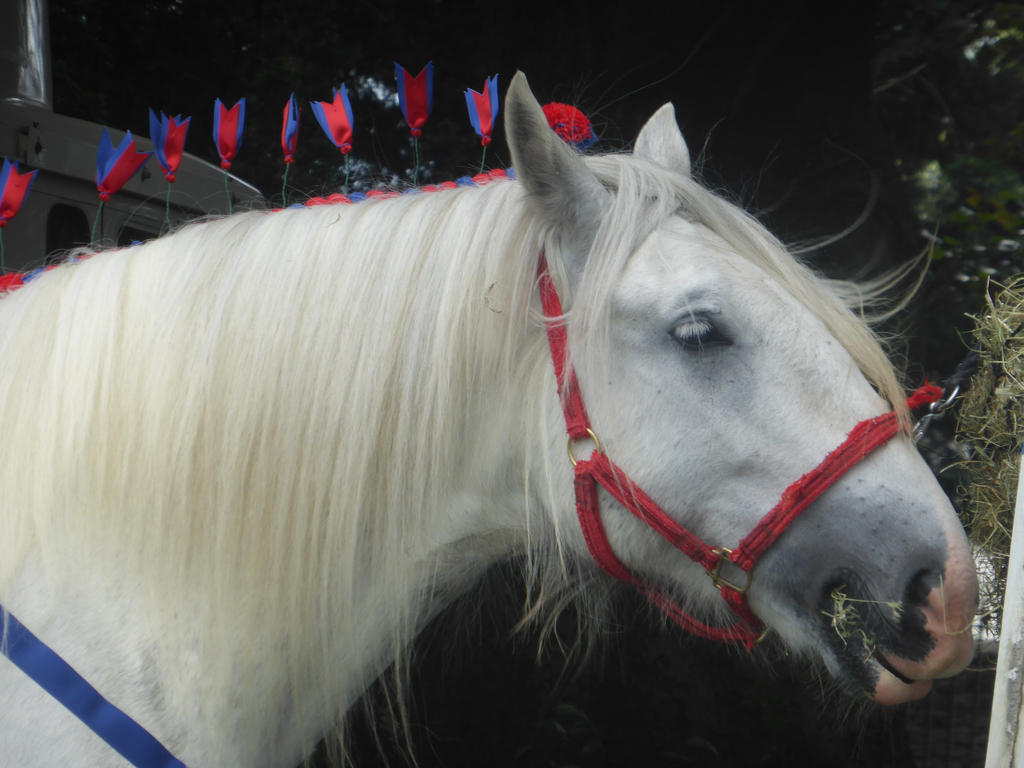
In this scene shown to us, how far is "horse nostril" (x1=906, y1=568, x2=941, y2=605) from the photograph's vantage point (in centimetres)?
117

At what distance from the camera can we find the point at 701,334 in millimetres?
1286

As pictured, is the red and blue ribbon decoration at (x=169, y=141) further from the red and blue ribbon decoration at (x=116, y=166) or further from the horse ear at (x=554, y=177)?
the horse ear at (x=554, y=177)

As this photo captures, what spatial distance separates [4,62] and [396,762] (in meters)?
3.03

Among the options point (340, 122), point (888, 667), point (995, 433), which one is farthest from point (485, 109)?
point (888, 667)

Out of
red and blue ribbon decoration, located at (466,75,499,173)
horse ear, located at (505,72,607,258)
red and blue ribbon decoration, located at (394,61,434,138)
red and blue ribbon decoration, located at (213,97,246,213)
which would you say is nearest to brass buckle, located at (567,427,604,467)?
horse ear, located at (505,72,607,258)

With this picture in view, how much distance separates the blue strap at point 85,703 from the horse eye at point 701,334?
103 cm

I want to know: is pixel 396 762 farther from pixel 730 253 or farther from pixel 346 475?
pixel 730 253

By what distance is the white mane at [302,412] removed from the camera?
1340mm

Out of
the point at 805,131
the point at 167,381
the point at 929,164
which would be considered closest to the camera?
the point at 167,381

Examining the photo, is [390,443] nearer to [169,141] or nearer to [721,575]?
[721,575]

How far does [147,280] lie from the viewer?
4.73 feet

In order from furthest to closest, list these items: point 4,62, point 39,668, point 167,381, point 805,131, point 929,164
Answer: point 929,164 → point 805,131 → point 4,62 → point 167,381 → point 39,668

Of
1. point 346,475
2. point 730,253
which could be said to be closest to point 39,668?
point 346,475

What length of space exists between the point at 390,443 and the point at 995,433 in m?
1.03
